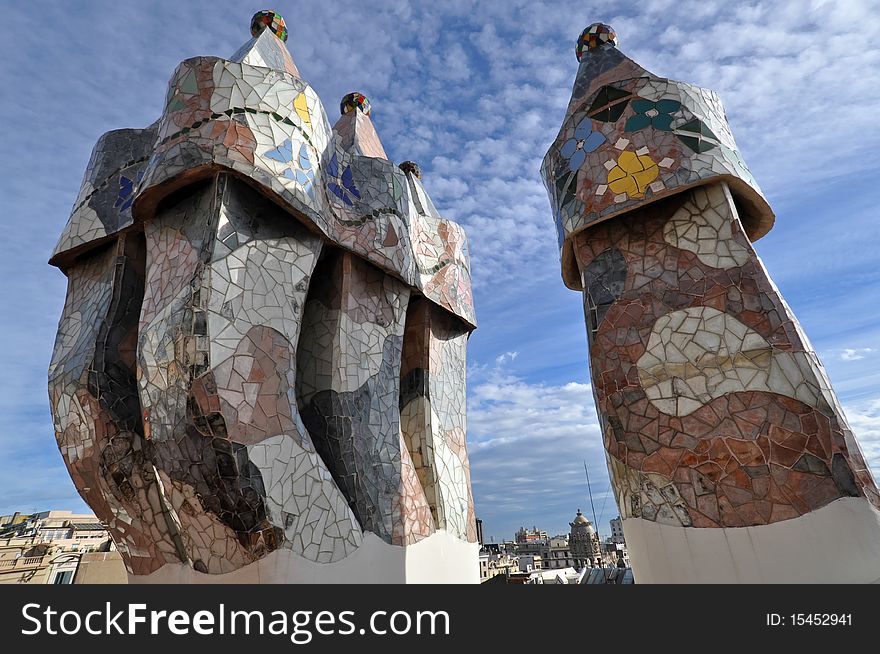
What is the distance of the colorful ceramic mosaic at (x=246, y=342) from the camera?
5.99 meters

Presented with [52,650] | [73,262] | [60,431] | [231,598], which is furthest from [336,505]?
[73,262]

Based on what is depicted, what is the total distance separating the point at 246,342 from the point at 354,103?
609cm

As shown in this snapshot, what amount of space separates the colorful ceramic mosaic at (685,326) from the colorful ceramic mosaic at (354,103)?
462 centimetres

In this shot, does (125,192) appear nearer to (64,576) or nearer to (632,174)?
(632,174)

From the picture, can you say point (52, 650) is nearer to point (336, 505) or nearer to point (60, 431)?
point (336, 505)

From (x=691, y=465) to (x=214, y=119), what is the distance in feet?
20.6

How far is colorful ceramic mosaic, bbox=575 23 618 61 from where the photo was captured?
308 inches

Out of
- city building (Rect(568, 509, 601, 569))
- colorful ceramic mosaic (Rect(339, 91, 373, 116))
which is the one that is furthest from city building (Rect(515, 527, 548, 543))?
colorful ceramic mosaic (Rect(339, 91, 373, 116))

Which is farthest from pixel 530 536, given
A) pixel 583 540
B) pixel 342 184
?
pixel 342 184

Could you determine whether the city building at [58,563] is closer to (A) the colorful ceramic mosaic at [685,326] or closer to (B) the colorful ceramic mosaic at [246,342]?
(B) the colorful ceramic mosaic at [246,342]

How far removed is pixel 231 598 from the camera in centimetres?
349

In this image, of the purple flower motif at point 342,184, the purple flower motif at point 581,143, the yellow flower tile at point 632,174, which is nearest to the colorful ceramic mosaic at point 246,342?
the purple flower motif at point 342,184

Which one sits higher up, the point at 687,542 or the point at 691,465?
the point at 691,465

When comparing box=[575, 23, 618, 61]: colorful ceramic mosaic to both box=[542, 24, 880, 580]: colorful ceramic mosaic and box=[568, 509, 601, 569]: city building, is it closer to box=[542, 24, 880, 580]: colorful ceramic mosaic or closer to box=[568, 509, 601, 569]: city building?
box=[542, 24, 880, 580]: colorful ceramic mosaic
